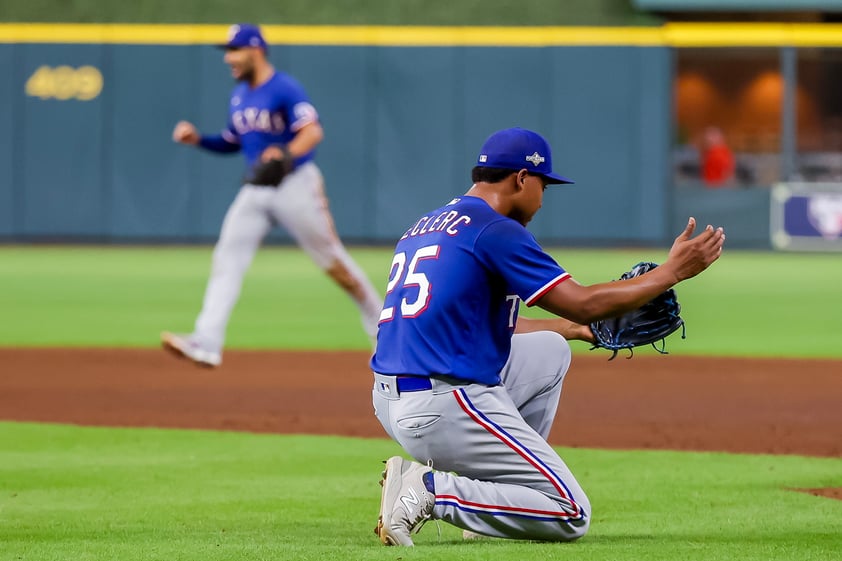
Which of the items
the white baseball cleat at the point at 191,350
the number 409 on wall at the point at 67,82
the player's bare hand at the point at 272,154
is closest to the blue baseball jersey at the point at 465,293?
the white baseball cleat at the point at 191,350

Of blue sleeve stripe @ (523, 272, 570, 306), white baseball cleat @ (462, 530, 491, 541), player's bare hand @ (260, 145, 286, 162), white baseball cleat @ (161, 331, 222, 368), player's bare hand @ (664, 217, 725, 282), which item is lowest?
white baseball cleat @ (161, 331, 222, 368)

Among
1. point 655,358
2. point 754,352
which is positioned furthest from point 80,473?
point 754,352

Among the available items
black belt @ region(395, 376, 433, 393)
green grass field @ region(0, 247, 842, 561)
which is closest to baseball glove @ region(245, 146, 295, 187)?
green grass field @ region(0, 247, 842, 561)

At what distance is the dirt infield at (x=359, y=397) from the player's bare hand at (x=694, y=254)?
2861 millimetres

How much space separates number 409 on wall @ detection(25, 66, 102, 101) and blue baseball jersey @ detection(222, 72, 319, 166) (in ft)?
51.5

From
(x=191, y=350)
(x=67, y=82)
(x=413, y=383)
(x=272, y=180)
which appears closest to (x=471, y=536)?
(x=413, y=383)

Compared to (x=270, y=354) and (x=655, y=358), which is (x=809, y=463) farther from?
(x=270, y=354)

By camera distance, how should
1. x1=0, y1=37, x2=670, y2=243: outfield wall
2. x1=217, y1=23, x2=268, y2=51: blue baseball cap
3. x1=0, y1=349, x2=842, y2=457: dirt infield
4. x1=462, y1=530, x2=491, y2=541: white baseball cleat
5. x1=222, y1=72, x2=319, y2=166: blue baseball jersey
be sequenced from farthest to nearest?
x1=0, y1=37, x2=670, y2=243: outfield wall → x1=222, y1=72, x2=319, y2=166: blue baseball jersey → x1=217, y1=23, x2=268, y2=51: blue baseball cap → x1=0, y1=349, x2=842, y2=457: dirt infield → x1=462, y1=530, x2=491, y2=541: white baseball cleat

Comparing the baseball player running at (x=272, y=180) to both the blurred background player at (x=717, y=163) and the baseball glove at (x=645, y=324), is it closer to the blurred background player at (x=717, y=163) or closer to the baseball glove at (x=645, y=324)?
the baseball glove at (x=645, y=324)

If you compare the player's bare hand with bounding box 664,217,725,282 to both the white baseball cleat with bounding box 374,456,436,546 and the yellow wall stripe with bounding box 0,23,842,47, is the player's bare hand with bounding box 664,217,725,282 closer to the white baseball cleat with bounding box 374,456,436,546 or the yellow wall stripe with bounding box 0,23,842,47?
the white baseball cleat with bounding box 374,456,436,546

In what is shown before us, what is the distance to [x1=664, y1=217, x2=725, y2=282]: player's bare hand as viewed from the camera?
482 cm

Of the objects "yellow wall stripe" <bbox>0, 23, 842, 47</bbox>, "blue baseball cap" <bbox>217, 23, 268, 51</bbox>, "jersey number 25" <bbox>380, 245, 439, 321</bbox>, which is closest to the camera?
"jersey number 25" <bbox>380, 245, 439, 321</bbox>

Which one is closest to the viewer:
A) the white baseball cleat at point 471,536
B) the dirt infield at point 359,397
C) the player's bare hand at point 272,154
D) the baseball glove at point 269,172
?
A: the white baseball cleat at point 471,536

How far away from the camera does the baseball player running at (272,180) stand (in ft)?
34.0
